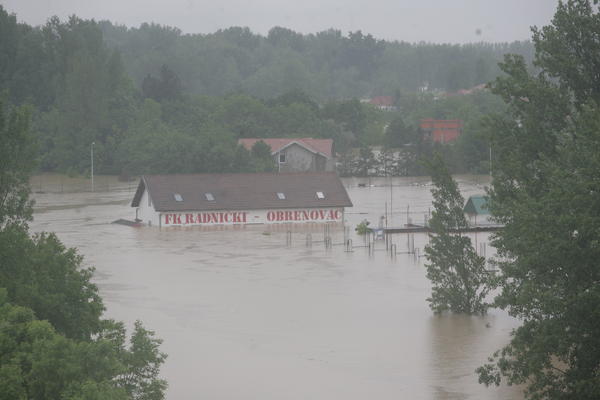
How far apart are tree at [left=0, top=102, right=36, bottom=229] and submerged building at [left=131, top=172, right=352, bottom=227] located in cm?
2693

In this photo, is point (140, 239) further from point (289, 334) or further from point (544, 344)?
point (544, 344)

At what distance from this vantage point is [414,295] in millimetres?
27984

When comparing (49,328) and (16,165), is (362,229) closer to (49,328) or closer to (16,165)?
(16,165)

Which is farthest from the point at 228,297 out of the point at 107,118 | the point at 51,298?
the point at 107,118

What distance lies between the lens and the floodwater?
62.4 feet

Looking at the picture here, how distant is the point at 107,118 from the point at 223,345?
5762 centimetres

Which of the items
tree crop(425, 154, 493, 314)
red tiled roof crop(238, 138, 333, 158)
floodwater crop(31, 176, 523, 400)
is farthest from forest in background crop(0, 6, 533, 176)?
tree crop(425, 154, 493, 314)

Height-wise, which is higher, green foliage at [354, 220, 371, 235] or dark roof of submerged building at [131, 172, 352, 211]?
dark roof of submerged building at [131, 172, 352, 211]

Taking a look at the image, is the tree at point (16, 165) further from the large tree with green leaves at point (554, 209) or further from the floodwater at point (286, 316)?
the large tree with green leaves at point (554, 209)

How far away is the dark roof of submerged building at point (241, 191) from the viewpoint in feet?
153

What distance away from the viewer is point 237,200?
155ft

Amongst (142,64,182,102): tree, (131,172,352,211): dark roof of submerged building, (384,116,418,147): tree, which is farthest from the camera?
(142,64,182,102): tree

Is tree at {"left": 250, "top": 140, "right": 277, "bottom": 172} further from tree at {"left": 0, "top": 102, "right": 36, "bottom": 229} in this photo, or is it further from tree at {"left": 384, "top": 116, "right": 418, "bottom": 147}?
tree at {"left": 0, "top": 102, "right": 36, "bottom": 229}

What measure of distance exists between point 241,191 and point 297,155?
84.6 feet
